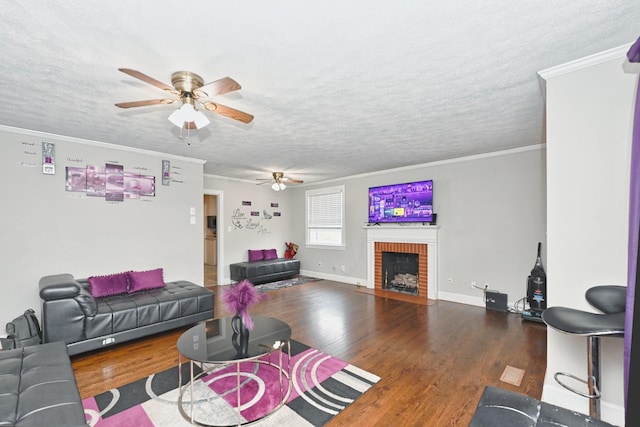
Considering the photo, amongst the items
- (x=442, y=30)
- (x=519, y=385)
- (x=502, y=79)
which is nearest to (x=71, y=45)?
(x=442, y=30)

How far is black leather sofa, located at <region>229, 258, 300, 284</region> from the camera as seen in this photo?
20.2 ft

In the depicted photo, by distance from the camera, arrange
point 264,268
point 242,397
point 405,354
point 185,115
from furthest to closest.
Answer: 1. point 264,268
2. point 405,354
3. point 242,397
4. point 185,115

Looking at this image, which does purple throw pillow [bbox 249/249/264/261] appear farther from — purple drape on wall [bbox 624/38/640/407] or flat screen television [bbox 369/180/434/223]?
purple drape on wall [bbox 624/38/640/407]

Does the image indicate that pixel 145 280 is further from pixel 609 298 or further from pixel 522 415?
pixel 609 298

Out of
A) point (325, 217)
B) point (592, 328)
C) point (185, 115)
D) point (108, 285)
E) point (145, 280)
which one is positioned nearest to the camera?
point (592, 328)

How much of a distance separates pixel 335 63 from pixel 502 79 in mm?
1338

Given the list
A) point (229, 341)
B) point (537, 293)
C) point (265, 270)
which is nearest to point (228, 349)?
point (229, 341)

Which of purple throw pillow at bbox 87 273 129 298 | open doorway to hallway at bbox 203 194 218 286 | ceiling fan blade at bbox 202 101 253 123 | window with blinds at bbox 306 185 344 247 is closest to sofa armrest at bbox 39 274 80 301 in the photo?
purple throw pillow at bbox 87 273 129 298

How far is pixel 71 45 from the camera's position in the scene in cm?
176

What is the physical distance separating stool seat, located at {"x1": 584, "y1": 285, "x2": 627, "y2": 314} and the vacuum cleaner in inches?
92.5

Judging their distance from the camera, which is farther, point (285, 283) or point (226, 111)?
point (285, 283)

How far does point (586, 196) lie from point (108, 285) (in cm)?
483

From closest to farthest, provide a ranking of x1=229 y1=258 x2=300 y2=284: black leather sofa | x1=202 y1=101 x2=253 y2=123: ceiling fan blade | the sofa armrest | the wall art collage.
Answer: x1=202 y1=101 x2=253 y2=123: ceiling fan blade
the sofa armrest
the wall art collage
x1=229 y1=258 x2=300 y2=284: black leather sofa

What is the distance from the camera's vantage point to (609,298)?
1758 millimetres
